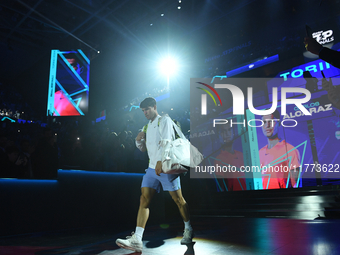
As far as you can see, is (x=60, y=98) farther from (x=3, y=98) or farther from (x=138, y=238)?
(x=138, y=238)

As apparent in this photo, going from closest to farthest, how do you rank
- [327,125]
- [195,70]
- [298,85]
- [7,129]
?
[7,129], [327,125], [298,85], [195,70]

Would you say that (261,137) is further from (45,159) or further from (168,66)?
(45,159)

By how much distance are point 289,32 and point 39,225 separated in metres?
11.0

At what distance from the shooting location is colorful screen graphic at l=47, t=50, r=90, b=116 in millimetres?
9055

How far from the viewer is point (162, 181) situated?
9.30 ft

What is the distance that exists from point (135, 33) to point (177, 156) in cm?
931

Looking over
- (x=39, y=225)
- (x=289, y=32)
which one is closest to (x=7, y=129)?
(x=39, y=225)

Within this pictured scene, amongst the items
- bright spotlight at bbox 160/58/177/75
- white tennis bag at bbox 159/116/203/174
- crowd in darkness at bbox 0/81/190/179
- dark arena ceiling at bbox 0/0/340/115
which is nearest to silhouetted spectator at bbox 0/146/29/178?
crowd in darkness at bbox 0/81/190/179

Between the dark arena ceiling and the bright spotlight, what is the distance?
1.66 ft

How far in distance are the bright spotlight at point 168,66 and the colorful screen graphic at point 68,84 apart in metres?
4.08

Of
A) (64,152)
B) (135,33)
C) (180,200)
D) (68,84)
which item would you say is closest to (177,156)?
(180,200)

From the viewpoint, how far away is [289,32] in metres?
9.88

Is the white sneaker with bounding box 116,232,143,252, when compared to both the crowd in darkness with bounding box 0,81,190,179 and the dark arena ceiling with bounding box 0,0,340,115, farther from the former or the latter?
the dark arena ceiling with bounding box 0,0,340,115

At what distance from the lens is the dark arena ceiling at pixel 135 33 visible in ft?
30.4
